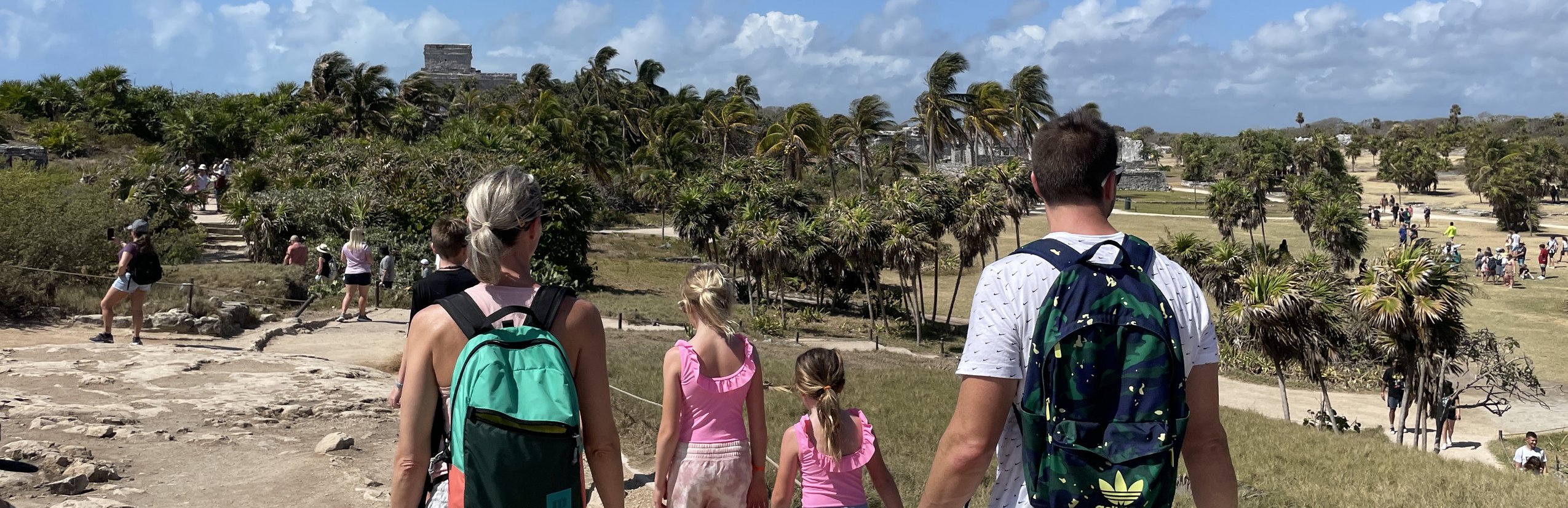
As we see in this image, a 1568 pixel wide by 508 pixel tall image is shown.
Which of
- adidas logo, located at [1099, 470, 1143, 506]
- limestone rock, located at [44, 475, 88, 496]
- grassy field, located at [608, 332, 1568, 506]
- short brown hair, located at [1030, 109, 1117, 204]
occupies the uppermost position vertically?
short brown hair, located at [1030, 109, 1117, 204]

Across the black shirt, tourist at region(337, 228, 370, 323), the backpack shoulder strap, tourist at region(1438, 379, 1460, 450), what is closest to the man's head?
the black shirt

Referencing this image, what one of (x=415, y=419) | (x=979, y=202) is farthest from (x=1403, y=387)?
(x=415, y=419)

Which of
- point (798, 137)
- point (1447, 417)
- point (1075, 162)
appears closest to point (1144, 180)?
point (798, 137)

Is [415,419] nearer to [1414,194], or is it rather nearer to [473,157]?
[473,157]

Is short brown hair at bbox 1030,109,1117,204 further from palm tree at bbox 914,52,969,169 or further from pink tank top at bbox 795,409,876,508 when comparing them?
palm tree at bbox 914,52,969,169

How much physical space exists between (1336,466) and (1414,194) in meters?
78.0

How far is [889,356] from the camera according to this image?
24484 mm

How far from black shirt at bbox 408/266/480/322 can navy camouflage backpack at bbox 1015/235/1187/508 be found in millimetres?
3118

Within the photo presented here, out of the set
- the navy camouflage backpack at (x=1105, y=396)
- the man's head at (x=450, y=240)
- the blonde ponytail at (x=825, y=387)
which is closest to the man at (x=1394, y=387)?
the blonde ponytail at (x=825, y=387)

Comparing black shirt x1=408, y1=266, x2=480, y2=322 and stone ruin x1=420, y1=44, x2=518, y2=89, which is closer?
black shirt x1=408, y1=266, x2=480, y2=322

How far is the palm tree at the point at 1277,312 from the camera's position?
19.1m

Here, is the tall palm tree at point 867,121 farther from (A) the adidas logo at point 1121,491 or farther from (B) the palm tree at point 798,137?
(A) the adidas logo at point 1121,491

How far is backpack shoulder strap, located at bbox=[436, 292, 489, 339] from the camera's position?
102 inches

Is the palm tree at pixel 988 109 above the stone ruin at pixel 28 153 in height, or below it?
above
